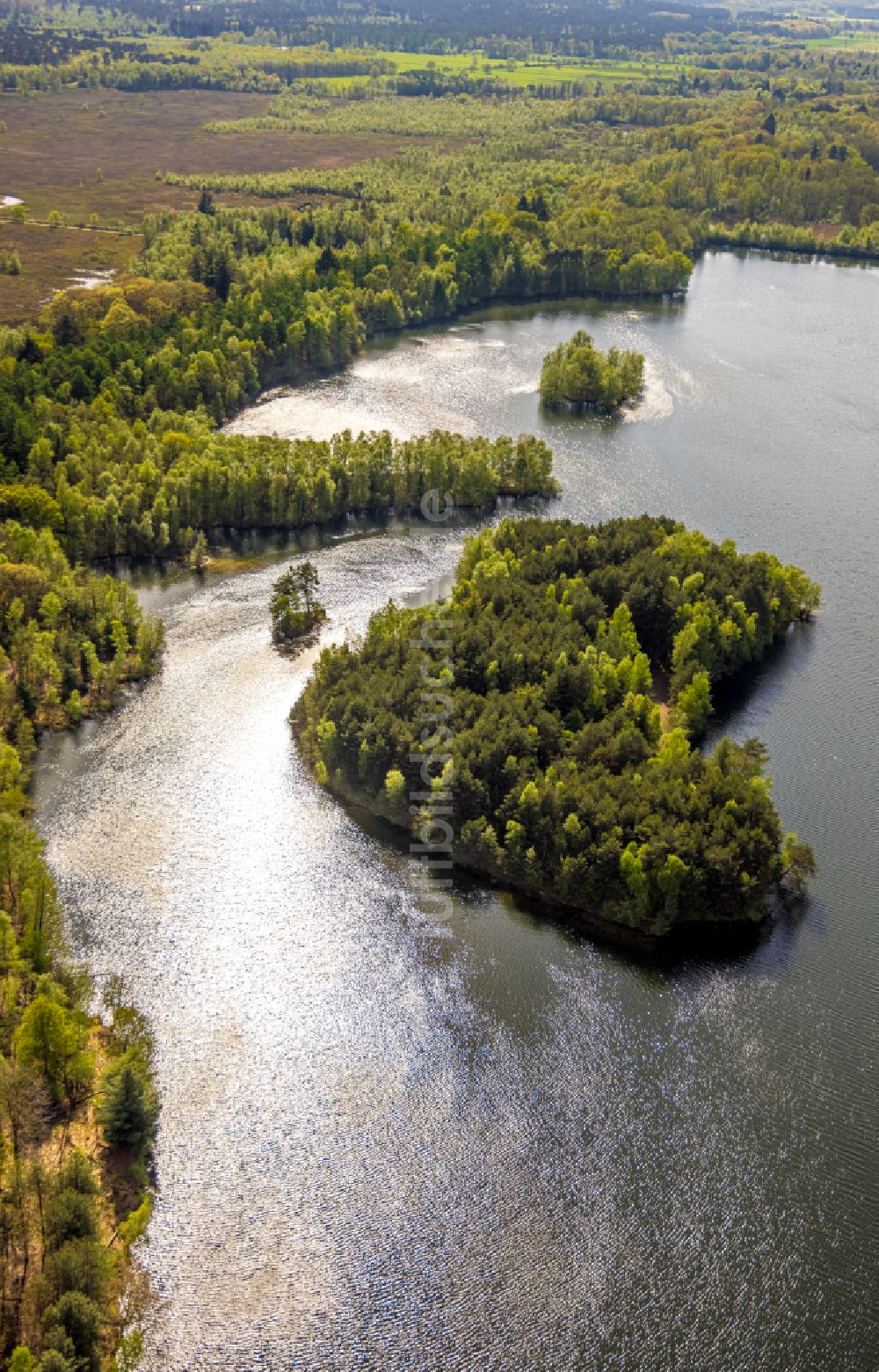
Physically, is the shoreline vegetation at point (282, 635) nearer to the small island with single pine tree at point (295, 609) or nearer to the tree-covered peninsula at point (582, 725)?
the tree-covered peninsula at point (582, 725)

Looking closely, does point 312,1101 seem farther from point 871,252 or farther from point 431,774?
point 871,252

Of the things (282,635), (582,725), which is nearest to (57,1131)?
(582,725)

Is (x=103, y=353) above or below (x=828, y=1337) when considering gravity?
above

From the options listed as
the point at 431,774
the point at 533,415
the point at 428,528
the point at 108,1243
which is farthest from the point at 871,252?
the point at 108,1243

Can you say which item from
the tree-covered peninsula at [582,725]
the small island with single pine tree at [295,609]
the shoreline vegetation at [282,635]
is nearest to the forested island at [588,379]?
the shoreline vegetation at [282,635]

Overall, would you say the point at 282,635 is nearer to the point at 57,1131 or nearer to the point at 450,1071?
the point at 450,1071

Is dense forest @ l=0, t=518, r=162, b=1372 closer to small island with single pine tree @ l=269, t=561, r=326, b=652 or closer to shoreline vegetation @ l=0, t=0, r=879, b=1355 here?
shoreline vegetation @ l=0, t=0, r=879, b=1355

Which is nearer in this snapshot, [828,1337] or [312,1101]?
[828,1337]
